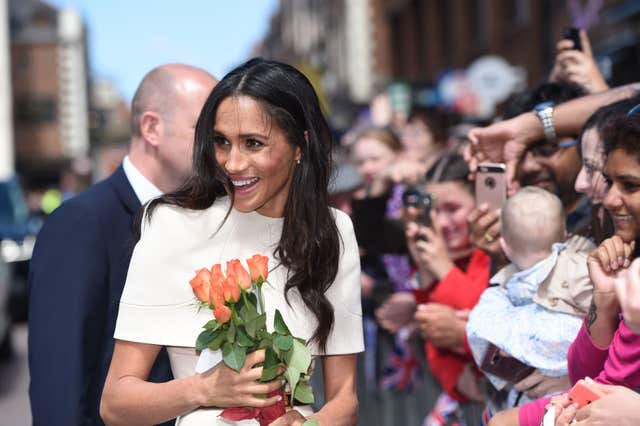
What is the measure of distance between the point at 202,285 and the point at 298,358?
0.30 metres

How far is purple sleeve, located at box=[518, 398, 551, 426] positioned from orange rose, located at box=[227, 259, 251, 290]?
88 centimetres

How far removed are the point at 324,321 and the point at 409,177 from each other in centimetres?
302

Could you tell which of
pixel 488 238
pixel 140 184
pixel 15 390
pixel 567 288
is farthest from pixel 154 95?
pixel 15 390

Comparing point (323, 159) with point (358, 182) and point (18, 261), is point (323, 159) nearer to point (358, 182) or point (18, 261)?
point (358, 182)

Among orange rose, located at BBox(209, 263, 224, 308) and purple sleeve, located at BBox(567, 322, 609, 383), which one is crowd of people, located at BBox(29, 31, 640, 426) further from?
orange rose, located at BBox(209, 263, 224, 308)

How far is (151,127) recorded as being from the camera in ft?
11.9

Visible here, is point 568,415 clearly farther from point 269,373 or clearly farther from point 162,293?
point 162,293

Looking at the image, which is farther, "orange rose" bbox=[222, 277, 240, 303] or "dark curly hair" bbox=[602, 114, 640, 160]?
"dark curly hair" bbox=[602, 114, 640, 160]

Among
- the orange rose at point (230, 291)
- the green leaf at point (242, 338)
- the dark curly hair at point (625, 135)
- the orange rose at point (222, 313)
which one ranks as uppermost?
the dark curly hair at point (625, 135)

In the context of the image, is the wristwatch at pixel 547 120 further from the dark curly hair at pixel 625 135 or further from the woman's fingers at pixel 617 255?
the woman's fingers at pixel 617 255

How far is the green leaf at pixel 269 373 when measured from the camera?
7.55 feet

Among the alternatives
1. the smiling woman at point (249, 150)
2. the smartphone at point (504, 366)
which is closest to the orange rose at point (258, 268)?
the smiling woman at point (249, 150)

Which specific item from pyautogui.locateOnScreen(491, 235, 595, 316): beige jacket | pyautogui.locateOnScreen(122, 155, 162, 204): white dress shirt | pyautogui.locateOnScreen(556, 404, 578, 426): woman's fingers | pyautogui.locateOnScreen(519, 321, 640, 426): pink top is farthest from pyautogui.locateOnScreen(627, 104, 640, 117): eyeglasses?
pyautogui.locateOnScreen(122, 155, 162, 204): white dress shirt

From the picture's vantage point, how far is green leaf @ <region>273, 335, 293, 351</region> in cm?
229
